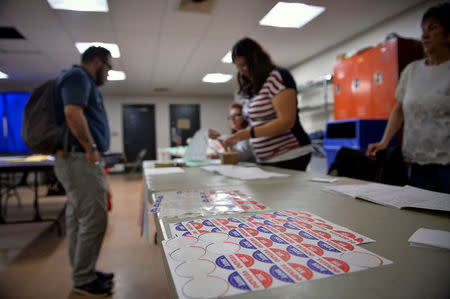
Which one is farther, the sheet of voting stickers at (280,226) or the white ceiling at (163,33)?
the white ceiling at (163,33)

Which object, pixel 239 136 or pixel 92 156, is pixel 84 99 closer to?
pixel 92 156

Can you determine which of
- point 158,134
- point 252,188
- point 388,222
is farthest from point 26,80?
point 158,134

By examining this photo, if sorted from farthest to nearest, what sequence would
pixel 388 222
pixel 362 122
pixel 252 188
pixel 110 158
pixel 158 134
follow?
1. pixel 158 134
2. pixel 110 158
3. pixel 362 122
4. pixel 252 188
5. pixel 388 222

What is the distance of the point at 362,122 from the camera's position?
8.73 feet

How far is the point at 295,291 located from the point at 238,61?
1232 millimetres

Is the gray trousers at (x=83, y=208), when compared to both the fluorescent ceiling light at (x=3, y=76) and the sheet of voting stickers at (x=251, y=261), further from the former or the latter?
the sheet of voting stickers at (x=251, y=261)

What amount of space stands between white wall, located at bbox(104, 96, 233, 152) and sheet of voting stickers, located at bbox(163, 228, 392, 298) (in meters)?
7.72

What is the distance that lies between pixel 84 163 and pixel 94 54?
538 millimetres

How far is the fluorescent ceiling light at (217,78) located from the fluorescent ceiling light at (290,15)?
2.41 meters

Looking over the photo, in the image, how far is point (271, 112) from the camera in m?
1.23

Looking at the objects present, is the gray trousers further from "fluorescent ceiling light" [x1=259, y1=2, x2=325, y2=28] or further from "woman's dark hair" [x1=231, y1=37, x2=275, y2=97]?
"fluorescent ceiling light" [x1=259, y1=2, x2=325, y2=28]

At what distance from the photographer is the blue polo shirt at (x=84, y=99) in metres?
1.21

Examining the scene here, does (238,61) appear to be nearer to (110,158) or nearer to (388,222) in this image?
(388,222)

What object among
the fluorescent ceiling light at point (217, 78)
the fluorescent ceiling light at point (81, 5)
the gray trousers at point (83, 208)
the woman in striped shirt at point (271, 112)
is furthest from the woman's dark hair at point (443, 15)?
the fluorescent ceiling light at point (217, 78)
